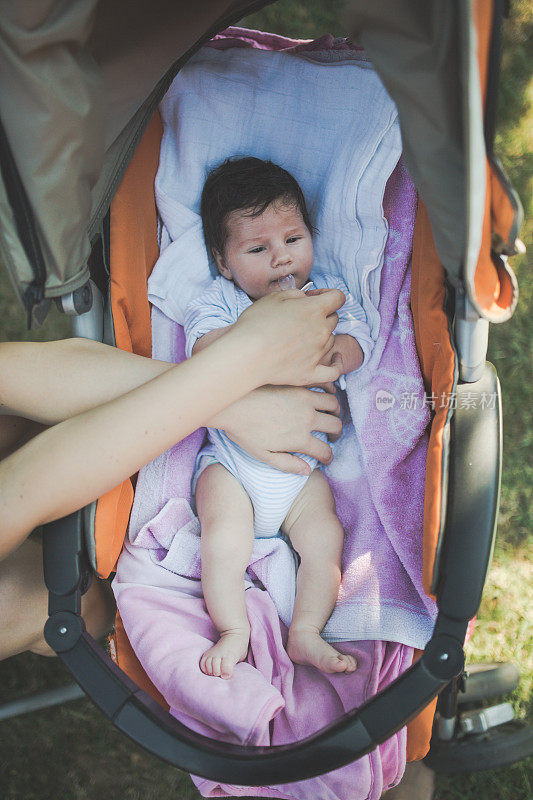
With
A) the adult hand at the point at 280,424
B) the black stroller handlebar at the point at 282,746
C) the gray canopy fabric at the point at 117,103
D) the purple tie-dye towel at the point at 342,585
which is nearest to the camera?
the gray canopy fabric at the point at 117,103

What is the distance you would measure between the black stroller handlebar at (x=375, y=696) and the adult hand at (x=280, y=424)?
0.93 feet

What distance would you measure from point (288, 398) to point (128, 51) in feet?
2.07

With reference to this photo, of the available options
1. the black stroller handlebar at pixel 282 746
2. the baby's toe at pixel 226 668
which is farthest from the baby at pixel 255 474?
the black stroller handlebar at pixel 282 746

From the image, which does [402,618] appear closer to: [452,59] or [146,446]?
[146,446]

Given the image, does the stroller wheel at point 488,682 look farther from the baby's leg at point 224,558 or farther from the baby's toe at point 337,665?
the baby's leg at point 224,558

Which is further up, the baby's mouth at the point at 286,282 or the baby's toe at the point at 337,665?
the baby's mouth at the point at 286,282

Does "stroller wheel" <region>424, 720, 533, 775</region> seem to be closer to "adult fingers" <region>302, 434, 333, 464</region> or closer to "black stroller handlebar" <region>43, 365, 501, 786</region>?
"black stroller handlebar" <region>43, 365, 501, 786</region>

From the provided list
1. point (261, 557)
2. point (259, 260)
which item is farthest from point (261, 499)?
point (259, 260)

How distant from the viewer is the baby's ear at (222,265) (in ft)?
4.72

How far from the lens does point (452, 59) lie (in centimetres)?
76

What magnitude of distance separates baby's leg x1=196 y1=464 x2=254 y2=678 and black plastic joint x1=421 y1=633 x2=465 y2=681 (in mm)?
322

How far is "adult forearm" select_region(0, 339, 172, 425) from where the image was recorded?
3.61ft

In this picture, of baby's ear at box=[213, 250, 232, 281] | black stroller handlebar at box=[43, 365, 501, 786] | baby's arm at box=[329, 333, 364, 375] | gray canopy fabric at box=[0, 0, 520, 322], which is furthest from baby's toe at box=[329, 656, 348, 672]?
baby's ear at box=[213, 250, 232, 281]

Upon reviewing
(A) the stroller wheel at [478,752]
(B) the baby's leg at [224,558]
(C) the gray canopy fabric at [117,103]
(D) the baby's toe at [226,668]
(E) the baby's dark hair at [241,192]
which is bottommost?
(A) the stroller wheel at [478,752]
